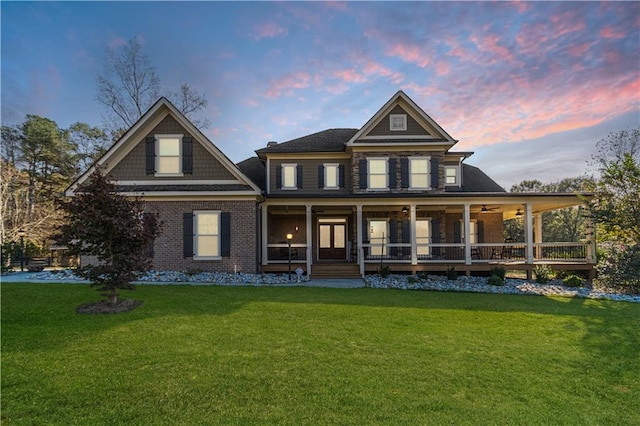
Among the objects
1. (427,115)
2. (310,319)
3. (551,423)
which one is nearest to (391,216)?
(427,115)

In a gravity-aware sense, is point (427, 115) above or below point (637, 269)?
above

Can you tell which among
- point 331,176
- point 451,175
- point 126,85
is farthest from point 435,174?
point 126,85

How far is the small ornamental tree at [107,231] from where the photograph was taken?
7.33 meters

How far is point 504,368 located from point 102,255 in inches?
343

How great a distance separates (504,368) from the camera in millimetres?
4684

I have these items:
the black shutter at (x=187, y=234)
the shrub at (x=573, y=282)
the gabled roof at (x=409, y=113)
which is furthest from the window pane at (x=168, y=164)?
the shrub at (x=573, y=282)

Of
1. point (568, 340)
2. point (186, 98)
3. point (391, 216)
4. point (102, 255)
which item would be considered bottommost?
point (568, 340)

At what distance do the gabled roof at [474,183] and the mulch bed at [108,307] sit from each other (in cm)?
1577

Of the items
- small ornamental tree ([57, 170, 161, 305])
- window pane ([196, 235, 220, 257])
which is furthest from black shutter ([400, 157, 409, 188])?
small ornamental tree ([57, 170, 161, 305])

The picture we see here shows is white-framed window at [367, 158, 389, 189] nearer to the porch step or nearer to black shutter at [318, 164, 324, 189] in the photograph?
black shutter at [318, 164, 324, 189]

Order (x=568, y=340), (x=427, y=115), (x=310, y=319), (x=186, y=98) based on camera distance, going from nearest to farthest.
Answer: (x=568, y=340), (x=310, y=319), (x=427, y=115), (x=186, y=98)

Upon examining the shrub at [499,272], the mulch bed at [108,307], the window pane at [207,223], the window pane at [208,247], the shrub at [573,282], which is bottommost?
the shrub at [573,282]

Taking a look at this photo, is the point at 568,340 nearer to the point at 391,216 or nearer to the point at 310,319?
the point at 310,319

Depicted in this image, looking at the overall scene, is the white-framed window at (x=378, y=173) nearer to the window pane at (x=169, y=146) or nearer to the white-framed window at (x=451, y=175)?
the white-framed window at (x=451, y=175)
